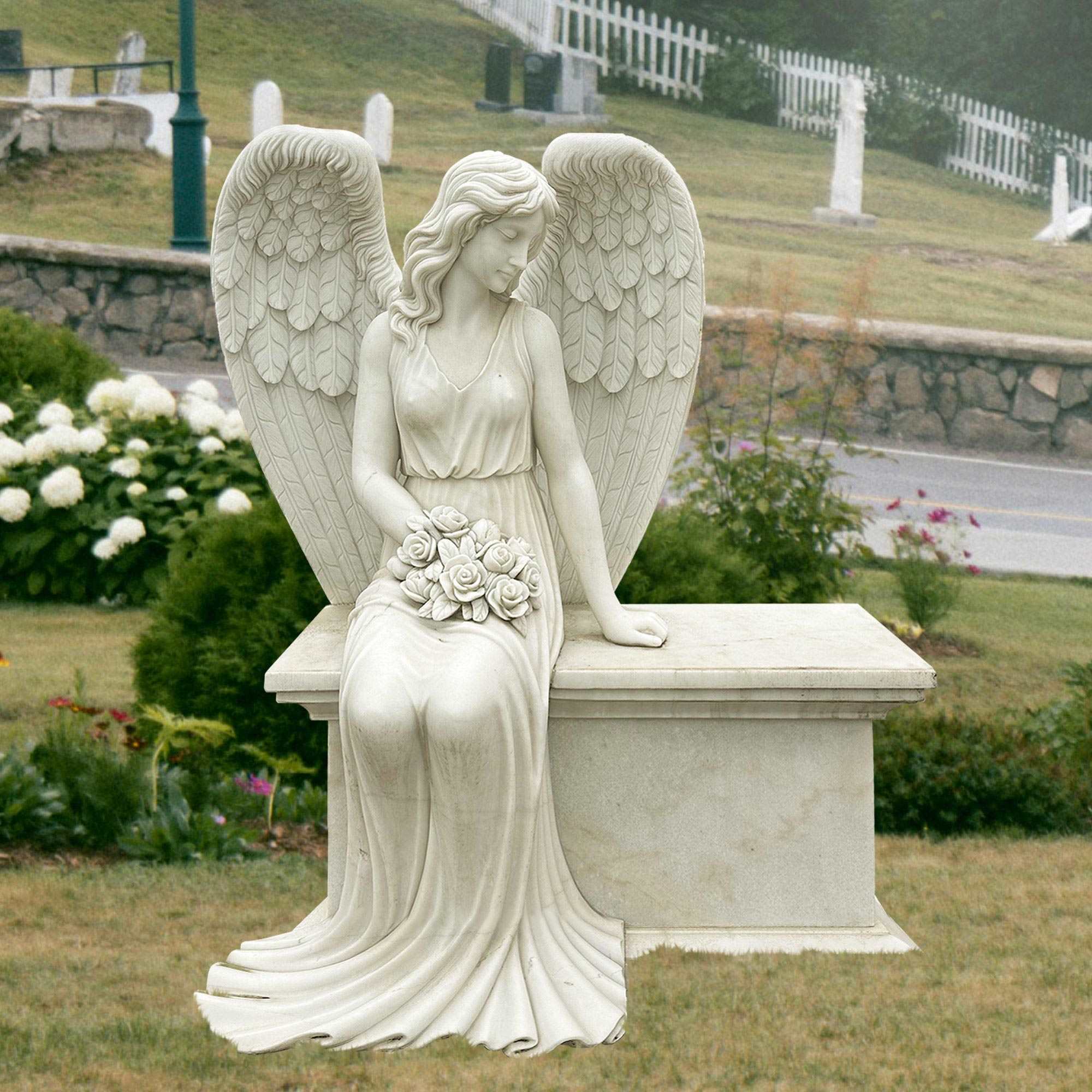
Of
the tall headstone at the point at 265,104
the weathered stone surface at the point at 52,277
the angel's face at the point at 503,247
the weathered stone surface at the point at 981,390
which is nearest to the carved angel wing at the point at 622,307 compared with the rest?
the angel's face at the point at 503,247

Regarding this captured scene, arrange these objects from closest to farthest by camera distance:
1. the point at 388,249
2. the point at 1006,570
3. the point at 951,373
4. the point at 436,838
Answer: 1. the point at 436,838
2. the point at 388,249
3. the point at 1006,570
4. the point at 951,373

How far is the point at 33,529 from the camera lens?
8.30 metres

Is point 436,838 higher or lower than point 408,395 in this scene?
lower

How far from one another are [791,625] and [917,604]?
406 centimetres

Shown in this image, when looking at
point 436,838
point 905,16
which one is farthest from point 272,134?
point 905,16

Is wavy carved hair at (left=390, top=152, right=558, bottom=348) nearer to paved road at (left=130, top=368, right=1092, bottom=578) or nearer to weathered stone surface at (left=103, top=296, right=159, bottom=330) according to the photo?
paved road at (left=130, top=368, right=1092, bottom=578)

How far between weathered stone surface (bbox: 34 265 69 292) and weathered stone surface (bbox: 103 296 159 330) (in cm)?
47

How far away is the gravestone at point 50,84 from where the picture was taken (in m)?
16.3

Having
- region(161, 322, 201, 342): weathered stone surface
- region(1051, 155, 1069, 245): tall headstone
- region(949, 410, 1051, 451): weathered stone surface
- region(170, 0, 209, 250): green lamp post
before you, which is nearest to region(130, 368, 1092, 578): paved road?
region(949, 410, 1051, 451): weathered stone surface

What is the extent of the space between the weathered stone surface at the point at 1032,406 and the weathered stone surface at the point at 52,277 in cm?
828

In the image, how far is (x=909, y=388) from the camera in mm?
12930

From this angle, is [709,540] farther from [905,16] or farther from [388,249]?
[905,16]

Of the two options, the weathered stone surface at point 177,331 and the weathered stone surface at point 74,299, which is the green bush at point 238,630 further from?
the weathered stone surface at point 74,299

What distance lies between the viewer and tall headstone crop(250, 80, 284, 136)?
1688 cm
